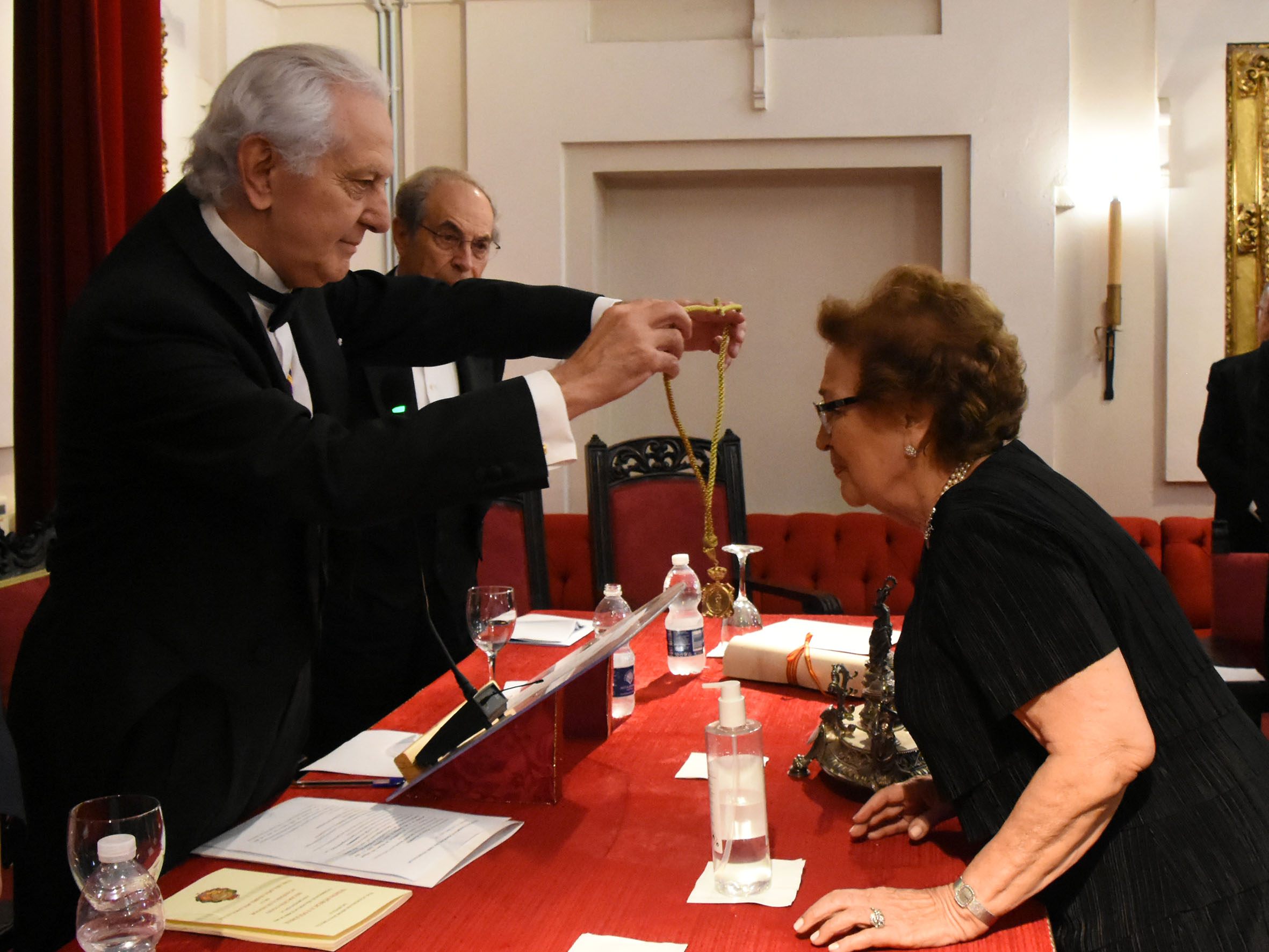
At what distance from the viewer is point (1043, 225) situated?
4699 mm

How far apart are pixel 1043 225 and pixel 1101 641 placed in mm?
3879

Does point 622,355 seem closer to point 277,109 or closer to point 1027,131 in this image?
point 277,109

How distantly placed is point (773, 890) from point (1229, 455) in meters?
3.90

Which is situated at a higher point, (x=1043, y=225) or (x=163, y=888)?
(x=1043, y=225)

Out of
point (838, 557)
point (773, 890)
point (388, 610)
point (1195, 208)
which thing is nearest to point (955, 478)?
point (773, 890)

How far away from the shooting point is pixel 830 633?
2.49 meters

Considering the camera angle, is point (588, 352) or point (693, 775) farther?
point (693, 775)

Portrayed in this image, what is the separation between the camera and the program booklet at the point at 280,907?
115 cm

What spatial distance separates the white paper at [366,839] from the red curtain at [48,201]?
213cm

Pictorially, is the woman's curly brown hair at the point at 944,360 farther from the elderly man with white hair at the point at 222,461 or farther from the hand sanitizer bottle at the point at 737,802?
the hand sanitizer bottle at the point at 737,802

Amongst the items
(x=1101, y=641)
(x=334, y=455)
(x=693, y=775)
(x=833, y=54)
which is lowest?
(x=693, y=775)

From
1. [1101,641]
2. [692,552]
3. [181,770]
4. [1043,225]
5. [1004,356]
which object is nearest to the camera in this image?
[1101,641]

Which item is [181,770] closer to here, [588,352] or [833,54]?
[588,352]

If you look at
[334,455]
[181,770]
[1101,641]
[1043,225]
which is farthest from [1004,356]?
[1043,225]
